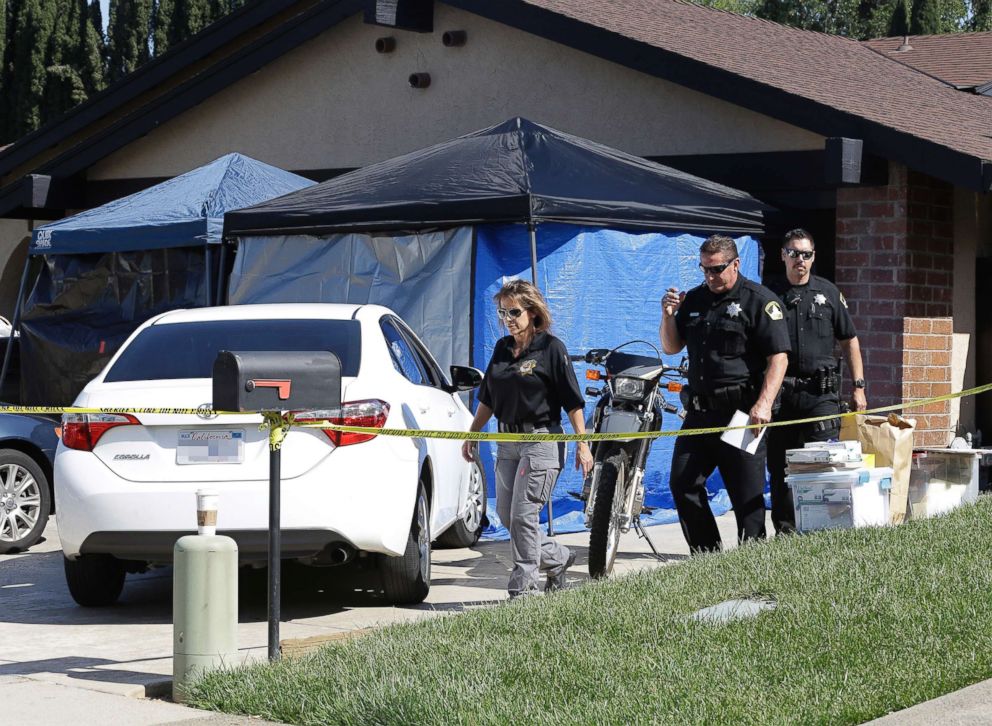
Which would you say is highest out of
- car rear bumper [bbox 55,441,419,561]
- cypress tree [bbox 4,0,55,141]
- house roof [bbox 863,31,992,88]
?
cypress tree [bbox 4,0,55,141]

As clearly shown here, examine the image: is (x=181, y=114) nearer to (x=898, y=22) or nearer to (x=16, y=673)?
(x=16, y=673)

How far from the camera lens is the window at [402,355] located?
8.72 meters

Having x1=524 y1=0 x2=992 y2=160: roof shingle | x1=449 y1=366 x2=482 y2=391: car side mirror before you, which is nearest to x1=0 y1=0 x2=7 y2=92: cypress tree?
x1=524 y1=0 x2=992 y2=160: roof shingle

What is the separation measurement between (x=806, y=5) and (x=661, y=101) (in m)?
34.7

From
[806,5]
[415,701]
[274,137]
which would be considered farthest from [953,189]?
[806,5]

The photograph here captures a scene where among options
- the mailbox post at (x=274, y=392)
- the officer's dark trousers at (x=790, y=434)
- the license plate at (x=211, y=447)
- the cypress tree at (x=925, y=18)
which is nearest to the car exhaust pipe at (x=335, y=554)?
the license plate at (x=211, y=447)

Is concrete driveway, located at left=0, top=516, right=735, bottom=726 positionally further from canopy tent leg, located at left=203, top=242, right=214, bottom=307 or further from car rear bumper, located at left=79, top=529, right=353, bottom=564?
canopy tent leg, located at left=203, top=242, right=214, bottom=307

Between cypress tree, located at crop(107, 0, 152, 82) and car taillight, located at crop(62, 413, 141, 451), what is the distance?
1231 inches

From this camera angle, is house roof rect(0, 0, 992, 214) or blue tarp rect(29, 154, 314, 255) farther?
blue tarp rect(29, 154, 314, 255)

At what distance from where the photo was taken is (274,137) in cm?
1742

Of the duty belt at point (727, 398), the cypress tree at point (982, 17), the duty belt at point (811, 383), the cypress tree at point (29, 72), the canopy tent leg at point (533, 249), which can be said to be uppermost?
the cypress tree at point (982, 17)

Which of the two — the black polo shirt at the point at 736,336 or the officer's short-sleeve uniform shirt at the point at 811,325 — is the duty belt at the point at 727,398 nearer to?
the black polo shirt at the point at 736,336

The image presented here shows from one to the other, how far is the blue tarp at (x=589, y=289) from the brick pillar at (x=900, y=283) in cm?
146

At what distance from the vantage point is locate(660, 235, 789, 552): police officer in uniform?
27.7 feet
